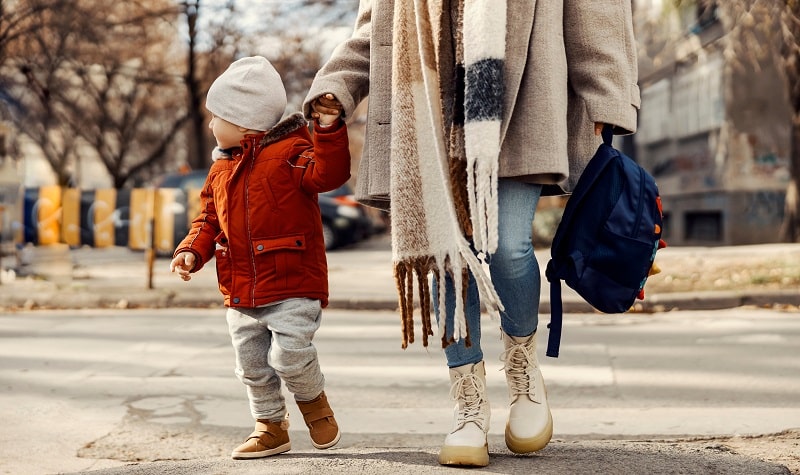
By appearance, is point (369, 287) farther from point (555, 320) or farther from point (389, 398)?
point (555, 320)

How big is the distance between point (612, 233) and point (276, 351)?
3.73 feet

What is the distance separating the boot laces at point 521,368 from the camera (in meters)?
2.99

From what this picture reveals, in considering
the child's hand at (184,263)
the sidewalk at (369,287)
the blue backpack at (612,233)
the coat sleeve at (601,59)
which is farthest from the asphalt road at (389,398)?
the coat sleeve at (601,59)

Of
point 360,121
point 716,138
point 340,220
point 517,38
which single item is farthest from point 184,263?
point 360,121

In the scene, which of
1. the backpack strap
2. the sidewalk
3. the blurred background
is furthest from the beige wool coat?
the blurred background

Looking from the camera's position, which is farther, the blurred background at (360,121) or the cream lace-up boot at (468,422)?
the blurred background at (360,121)

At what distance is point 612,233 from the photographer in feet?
9.07

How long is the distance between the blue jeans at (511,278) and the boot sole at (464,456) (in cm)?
27

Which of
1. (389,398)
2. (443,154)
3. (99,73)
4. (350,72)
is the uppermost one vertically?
(99,73)

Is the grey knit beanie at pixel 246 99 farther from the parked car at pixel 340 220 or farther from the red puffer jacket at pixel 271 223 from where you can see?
the parked car at pixel 340 220

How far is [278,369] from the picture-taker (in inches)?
124

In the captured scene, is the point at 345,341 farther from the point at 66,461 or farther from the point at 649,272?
the point at 649,272

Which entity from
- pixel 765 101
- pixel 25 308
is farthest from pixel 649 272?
pixel 765 101

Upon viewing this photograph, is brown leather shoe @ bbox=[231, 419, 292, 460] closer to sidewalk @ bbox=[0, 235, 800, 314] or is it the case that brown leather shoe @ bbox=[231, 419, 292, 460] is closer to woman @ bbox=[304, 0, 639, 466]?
woman @ bbox=[304, 0, 639, 466]
